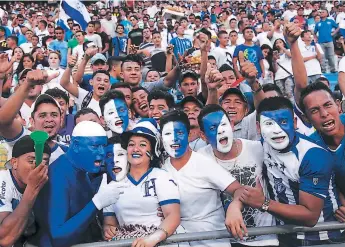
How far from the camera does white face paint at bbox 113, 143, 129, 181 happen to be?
314 centimetres

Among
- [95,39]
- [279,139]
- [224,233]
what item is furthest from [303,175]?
[95,39]

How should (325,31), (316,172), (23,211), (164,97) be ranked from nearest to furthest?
(23,211)
(316,172)
(164,97)
(325,31)

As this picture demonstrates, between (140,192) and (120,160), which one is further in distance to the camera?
(120,160)

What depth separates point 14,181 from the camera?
9.45 ft

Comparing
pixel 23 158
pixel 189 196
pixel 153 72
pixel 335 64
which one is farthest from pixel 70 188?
pixel 335 64

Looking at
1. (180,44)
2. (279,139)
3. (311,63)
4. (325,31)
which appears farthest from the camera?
(325,31)

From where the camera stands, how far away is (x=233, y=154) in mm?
3301

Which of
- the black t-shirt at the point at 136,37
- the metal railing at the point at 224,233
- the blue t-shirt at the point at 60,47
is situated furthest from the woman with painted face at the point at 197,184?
the black t-shirt at the point at 136,37

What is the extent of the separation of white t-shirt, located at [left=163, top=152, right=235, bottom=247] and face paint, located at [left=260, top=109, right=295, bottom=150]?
1.15 feet

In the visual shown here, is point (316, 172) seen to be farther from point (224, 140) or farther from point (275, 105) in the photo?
point (224, 140)

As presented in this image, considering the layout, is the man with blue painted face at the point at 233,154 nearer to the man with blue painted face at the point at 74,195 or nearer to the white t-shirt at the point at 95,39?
the man with blue painted face at the point at 74,195

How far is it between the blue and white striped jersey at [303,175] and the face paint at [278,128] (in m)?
0.06

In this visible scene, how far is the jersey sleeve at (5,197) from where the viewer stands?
2.72 metres

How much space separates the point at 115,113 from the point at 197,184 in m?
1.22
